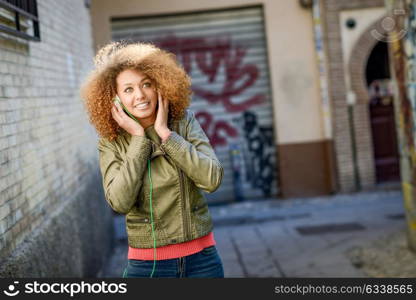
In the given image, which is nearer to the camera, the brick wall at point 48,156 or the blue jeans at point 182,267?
the blue jeans at point 182,267

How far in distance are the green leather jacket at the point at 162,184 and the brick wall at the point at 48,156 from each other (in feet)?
3.36

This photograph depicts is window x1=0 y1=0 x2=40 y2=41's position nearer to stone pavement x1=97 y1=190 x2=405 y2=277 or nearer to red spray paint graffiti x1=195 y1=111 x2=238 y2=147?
stone pavement x1=97 y1=190 x2=405 y2=277

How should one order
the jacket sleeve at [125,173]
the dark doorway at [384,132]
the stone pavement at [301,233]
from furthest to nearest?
the dark doorway at [384,132]
the stone pavement at [301,233]
the jacket sleeve at [125,173]

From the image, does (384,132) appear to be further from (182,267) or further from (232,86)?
(182,267)

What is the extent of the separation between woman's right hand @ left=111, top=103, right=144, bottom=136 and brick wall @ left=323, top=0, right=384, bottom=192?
9.06 meters

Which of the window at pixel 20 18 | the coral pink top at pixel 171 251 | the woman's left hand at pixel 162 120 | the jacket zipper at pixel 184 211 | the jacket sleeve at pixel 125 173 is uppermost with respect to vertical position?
the window at pixel 20 18

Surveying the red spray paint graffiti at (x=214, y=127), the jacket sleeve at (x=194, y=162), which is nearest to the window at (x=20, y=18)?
the jacket sleeve at (x=194, y=162)

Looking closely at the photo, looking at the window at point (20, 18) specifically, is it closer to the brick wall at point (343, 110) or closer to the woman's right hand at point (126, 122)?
the woman's right hand at point (126, 122)

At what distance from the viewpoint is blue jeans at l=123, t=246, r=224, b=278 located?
10.8 feet

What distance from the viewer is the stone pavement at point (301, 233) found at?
23.2ft

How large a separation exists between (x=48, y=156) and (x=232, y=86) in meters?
6.94

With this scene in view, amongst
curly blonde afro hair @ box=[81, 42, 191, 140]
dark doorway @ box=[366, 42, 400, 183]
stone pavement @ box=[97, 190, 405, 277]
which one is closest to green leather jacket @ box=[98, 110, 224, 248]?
curly blonde afro hair @ box=[81, 42, 191, 140]

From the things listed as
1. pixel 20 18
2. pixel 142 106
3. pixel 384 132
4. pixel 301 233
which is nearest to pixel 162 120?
pixel 142 106

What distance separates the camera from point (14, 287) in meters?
3.53
